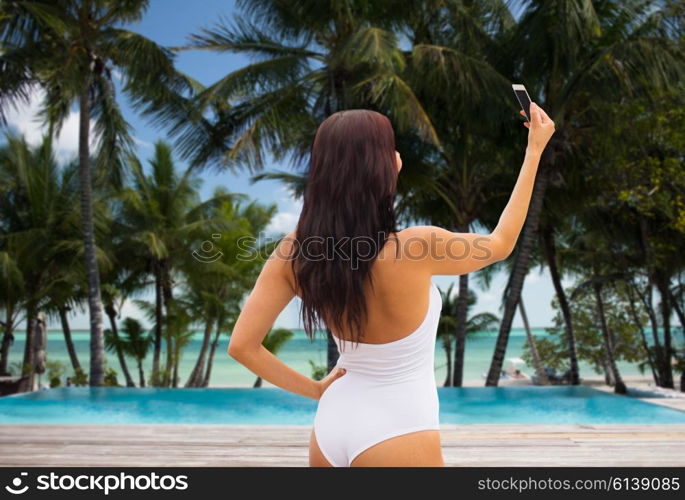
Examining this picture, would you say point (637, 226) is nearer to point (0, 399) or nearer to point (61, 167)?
point (0, 399)

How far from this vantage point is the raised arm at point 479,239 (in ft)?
3.43

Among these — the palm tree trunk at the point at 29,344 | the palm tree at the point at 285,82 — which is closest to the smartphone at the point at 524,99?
the palm tree at the point at 285,82

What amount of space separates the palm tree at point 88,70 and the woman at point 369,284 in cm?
983

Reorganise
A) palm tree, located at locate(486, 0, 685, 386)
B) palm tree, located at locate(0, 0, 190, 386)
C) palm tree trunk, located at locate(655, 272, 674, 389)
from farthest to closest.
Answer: palm tree trunk, located at locate(655, 272, 674, 389), palm tree, located at locate(0, 0, 190, 386), palm tree, located at locate(486, 0, 685, 386)

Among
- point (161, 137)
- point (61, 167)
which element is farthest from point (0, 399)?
point (161, 137)

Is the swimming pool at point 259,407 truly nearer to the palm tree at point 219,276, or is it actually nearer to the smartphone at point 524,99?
the palm tree at point 219,276

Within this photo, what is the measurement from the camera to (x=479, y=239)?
106cm

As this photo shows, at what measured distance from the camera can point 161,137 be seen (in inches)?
667

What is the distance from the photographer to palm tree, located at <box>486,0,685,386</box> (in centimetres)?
909

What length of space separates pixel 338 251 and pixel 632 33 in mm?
10425

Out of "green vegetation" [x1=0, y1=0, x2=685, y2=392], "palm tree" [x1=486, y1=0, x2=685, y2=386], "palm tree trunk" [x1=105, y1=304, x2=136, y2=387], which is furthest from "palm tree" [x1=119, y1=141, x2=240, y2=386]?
"palm tree" [x1=486, y1=0, x2=685, y2=386]

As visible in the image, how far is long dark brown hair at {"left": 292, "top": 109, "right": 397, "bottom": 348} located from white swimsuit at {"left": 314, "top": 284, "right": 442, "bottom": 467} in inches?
2.2
